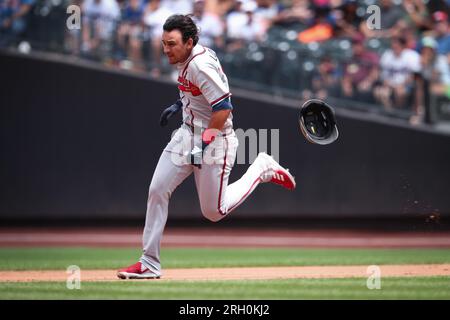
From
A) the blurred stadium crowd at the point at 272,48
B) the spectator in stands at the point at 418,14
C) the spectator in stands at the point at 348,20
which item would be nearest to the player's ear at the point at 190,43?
the blurred stadium crowd at the point at 272,48

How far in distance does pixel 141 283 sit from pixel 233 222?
816 centimetres

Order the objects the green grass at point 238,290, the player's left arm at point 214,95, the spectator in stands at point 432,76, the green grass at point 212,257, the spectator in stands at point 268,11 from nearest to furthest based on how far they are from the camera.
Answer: the green grass at point 238,290 < the player's left arm at point 214,95 < the green grass at point 212,257 < the spectator in stands at point 432,76 < the spectator in stands at point 268,11

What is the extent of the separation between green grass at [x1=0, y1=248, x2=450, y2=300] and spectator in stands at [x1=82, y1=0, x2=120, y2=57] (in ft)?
14.0

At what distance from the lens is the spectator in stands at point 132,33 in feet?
45.3

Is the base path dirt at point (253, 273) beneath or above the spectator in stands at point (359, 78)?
beneath

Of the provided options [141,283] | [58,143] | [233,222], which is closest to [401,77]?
[233,222]

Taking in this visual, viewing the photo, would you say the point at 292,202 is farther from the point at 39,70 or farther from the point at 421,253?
the point at 39,70

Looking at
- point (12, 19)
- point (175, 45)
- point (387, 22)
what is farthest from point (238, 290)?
point (387, 22)

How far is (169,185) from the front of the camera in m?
7.11

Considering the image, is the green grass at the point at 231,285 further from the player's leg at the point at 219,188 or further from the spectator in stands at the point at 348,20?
the spectator in stands at the point at 348,20

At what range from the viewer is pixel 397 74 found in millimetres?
13750

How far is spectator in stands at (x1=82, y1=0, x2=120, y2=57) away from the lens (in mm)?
13773

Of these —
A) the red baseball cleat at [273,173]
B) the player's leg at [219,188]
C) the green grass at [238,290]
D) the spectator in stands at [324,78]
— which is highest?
the spectator in stands at [324,78]

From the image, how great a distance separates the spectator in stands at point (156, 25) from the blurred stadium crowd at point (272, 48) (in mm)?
17
